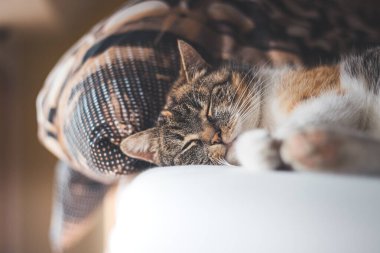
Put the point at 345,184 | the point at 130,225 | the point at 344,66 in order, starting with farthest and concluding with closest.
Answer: the point at 344,66 < the point at 130,225 < the point at 345,184

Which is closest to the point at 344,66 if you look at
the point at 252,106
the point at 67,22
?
the point at 252,106

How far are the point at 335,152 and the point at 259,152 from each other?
10cm

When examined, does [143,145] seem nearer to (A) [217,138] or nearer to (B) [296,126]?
(A) [217,138]

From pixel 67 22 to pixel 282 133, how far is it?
1.55 meters

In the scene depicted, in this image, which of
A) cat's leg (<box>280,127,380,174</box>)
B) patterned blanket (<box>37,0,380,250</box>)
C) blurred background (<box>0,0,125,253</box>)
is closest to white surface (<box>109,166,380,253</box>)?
cat's leg (<box>280,127,380,174</box>)

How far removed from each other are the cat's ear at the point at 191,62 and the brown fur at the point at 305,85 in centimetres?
14

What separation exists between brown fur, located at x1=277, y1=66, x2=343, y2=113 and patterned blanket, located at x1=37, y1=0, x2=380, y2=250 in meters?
0.08

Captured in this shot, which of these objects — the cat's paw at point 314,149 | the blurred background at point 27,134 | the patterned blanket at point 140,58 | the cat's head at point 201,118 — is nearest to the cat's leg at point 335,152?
the cat's paw at point 314,149

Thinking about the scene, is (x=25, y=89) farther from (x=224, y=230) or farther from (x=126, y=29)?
(x=224, y=230)

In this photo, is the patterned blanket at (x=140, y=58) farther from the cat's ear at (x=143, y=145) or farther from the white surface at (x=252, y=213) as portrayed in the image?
the white surface at (x=252, y=213)

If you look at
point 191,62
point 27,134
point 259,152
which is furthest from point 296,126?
point 27,134

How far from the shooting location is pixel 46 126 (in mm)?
880

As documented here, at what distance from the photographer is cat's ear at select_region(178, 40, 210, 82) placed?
687 mm

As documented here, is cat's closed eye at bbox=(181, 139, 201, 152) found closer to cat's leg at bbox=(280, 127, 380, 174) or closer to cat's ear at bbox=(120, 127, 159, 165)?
cat's ear at bbox=(120, 127, 159, 165)
